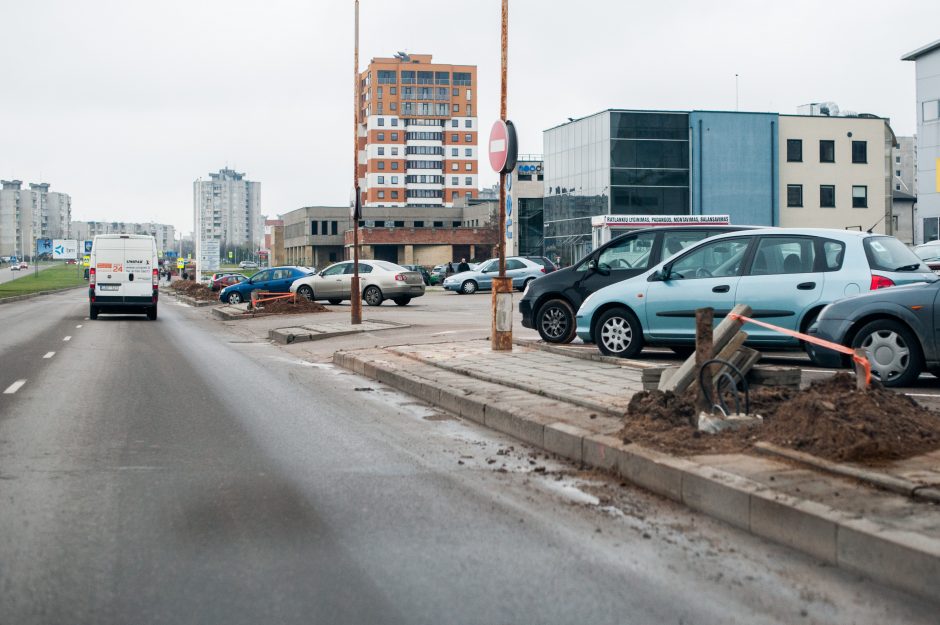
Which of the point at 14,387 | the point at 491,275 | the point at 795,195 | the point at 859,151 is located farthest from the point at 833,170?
the point at 14,387

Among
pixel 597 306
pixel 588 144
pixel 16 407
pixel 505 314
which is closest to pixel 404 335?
pixel 505 314

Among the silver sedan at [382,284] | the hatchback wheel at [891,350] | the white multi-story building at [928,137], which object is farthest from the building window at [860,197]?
the hatchback wheel at [891,350]

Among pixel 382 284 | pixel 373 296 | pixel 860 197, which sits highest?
pixel 860 197

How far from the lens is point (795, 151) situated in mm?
69750

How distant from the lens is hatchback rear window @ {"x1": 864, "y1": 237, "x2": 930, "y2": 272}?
37.3ft

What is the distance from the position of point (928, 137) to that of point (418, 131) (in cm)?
9934

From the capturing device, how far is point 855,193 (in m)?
70.4

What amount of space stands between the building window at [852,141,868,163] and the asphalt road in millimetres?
68024

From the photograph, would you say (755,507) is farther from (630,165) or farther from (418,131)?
(418,131)

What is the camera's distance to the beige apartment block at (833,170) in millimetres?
69688

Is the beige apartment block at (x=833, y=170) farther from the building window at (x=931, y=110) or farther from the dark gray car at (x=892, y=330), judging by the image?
the dark gray car at (x=892, y=330)

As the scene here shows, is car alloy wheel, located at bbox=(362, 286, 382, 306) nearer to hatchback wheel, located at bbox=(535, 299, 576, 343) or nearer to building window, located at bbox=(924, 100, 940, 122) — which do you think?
hatchback wheel, located at bbox=(535, 299, 576, 343)

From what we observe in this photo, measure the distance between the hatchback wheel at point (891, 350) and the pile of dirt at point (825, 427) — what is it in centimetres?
275

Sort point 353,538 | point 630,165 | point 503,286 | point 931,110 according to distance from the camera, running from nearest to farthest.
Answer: point 353,538 < point 503,286 < point 931,110 < point 630,165
